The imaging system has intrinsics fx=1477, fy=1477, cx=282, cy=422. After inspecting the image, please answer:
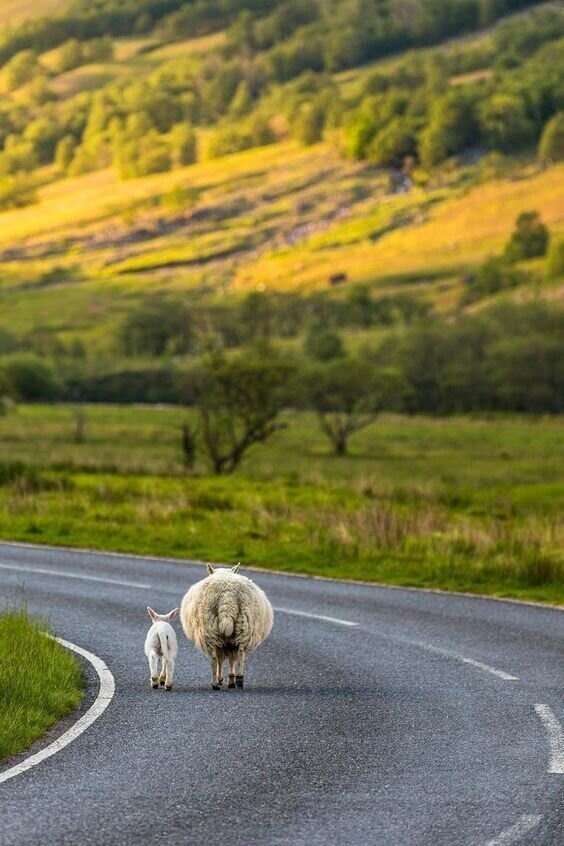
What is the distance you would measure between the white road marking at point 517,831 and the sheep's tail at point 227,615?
185 inches

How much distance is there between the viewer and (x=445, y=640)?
1786 centimetres

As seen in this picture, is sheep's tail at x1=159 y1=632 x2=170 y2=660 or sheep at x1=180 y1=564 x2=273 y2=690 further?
sheep's tail at x1=159 y1=632 x2=170 y2=660

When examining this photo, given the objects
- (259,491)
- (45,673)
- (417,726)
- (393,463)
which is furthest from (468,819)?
(393,463)

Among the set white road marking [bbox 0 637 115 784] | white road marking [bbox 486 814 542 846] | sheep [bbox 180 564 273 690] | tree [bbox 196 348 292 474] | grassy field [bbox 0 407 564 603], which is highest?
tree [bbox 196 348 292 474]

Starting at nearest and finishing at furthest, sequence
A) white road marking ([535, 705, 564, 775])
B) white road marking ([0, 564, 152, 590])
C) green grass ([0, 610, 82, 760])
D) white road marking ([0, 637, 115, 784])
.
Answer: white road marking ([0, 637, 115, 784]), white road marking ([535, 705, 564, 775]), green grass ([0, 610, 82, 760]), white road marking ([0, 564, 152, 590])

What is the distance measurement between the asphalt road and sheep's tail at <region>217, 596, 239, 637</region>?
2.13 ft

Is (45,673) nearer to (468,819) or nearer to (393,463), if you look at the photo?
(468,819)

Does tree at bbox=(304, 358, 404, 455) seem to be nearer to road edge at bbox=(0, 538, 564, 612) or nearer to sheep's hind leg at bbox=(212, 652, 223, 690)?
road edge at bbox=(0, 538, 564, 612)

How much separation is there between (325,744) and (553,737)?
183 centimetres

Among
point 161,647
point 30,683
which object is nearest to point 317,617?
point 161,647

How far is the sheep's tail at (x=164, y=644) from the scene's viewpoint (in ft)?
44.5

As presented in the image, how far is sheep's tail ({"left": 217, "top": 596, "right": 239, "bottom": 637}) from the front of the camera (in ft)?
43.5

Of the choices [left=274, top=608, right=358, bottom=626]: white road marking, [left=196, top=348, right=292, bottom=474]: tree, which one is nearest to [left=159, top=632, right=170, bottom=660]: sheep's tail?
[left=274, top=608, right=358, bottom=626]: white road marking

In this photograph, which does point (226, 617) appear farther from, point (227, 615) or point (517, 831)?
point (517, 831)
